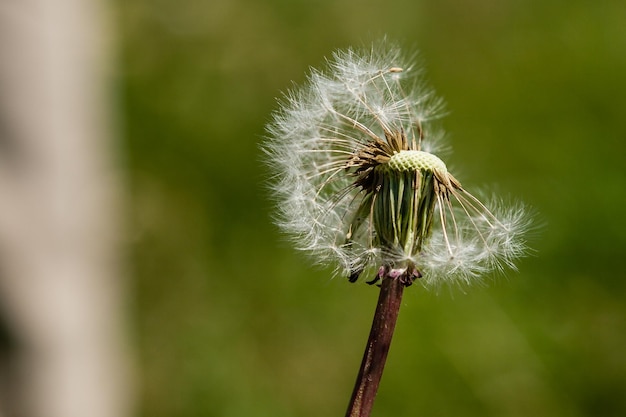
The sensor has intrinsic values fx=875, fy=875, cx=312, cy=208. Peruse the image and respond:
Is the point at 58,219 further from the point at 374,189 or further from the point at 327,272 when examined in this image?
the point at 374,189

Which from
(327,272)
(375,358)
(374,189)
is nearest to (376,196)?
(374,189)

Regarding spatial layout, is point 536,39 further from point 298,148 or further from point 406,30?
point 298,148

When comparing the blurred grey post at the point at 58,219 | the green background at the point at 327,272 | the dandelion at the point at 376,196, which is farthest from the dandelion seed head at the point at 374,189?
the blurred grey post at the point at 58,219

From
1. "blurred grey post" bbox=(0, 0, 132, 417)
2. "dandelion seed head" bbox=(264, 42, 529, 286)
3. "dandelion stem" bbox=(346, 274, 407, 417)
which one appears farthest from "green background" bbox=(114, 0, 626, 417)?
"dandelion stem" bbox=(346, 274, 407, 417)

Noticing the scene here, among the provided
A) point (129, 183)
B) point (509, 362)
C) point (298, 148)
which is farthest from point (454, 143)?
point (298, 148)

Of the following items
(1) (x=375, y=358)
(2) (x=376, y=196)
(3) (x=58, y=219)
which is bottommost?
(1) (x=375, y=358)

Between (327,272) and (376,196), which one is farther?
(327,272)

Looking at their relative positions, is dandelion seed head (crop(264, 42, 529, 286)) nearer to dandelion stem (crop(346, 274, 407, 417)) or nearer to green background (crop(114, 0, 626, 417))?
dandelion stem (crop(346, 274, 407, 417))
